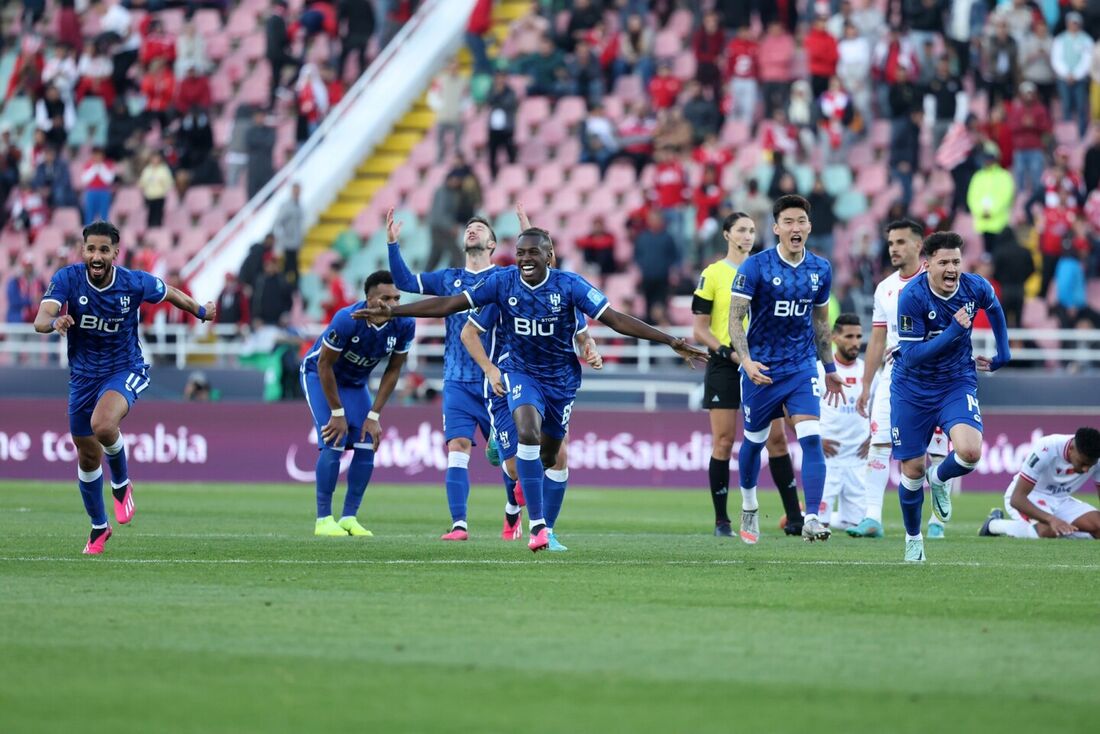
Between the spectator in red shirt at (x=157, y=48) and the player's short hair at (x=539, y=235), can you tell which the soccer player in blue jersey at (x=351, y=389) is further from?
the spectator in red shirt at (x=157, y=48)

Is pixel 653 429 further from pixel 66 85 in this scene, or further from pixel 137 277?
pixel 66 85

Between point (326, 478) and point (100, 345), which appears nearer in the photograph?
point (100, 345)

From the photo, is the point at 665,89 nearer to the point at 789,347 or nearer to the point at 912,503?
the point at 789,347

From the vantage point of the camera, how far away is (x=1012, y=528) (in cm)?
1731

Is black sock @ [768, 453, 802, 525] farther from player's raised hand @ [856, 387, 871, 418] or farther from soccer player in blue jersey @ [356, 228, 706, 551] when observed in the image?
soccer player in blue jersey @ [356, 228, 706, 551]

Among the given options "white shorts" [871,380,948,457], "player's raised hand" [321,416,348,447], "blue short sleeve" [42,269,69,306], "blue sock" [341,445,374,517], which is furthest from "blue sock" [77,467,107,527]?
"white shorts" [871,380,948,457]

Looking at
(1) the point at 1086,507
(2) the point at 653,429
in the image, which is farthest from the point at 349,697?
(2) the point at 653,429

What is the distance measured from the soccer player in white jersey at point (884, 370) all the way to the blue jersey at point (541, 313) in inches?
102

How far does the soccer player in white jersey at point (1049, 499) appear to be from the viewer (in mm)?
17031

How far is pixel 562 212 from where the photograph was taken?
1334 inches

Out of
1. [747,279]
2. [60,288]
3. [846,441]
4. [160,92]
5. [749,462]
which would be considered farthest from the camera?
[160,92]

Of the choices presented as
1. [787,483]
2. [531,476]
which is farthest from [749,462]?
[531,476]

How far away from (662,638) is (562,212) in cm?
2539

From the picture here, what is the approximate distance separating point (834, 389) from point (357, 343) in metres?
4.21
